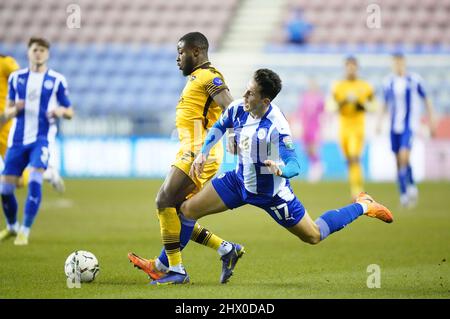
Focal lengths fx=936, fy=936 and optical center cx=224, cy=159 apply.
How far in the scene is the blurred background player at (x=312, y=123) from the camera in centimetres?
2166

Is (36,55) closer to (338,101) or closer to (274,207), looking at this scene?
(274,207)

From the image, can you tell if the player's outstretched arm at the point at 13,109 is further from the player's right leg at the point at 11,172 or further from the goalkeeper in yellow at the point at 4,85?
the goalkeeper in yellow at the point at 4,85

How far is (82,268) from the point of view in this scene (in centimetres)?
745

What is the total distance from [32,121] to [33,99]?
25 cm

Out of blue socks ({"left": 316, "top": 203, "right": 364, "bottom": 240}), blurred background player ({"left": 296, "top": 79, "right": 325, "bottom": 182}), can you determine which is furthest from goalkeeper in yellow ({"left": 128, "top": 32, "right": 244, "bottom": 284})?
blurred background player ({"left": 296, "top": 79, "right": 325, "bottom": 182})

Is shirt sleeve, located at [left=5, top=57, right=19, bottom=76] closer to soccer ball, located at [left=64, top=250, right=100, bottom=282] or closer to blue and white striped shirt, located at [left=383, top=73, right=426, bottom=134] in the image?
soccer ball, located at [left=64, top=250, right=100, bottom=282]

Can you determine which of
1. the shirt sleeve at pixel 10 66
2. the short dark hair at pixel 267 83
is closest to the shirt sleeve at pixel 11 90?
the shirt sleeve at pixel 10 66

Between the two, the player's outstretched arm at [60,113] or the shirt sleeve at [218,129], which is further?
the player's outstretched arm at [60,113]

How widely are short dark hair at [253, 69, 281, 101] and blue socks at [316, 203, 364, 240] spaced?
1.10 meters

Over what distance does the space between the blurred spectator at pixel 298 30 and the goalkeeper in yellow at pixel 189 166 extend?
16.8 metres

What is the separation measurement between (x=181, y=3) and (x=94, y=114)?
6122 millimetres

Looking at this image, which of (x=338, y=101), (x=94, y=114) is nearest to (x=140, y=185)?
(x=94, y=114)

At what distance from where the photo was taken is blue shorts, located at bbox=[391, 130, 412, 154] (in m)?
15.7

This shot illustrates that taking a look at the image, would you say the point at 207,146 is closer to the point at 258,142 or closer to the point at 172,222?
the point at 258,142
